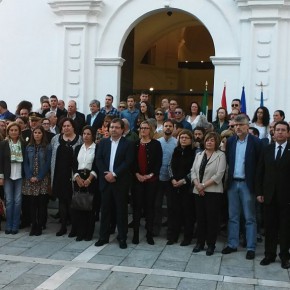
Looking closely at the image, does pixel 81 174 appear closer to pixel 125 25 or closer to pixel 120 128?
pixel 120 128

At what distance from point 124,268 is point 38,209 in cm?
241

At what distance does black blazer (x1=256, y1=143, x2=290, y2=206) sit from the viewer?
6.46 m

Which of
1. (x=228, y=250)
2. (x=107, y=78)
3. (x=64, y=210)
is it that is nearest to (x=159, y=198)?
(x=228, y=250)

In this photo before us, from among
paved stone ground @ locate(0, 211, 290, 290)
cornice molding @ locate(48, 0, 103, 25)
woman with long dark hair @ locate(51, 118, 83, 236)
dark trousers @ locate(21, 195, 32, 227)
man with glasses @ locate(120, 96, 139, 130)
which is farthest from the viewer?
cornice molding @ locate(48, 0, 103, 25)

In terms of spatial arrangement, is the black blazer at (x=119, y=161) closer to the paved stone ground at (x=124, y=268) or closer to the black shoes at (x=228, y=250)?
the paved stone ground at (x=124, y=268)

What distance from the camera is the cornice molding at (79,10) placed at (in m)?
12.0

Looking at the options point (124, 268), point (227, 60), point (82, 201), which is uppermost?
point (227, 60)

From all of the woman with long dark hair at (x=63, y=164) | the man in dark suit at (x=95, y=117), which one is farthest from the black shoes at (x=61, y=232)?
the man in dark suit at (x=95, y=117)

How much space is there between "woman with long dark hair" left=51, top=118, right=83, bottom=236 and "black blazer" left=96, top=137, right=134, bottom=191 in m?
0.66

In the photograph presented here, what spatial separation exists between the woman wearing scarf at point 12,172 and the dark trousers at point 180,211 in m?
2.49

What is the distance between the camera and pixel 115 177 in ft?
23.6

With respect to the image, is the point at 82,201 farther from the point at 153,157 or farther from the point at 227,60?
the point at 227,60

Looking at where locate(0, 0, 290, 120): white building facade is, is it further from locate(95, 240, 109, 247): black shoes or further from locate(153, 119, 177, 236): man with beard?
locate(95, 240, 109, 247): black shoes

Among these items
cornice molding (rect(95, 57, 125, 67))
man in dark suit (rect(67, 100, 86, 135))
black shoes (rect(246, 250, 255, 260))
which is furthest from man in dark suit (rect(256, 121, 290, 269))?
cornice molding (rect(95, 57, 125, 67))
